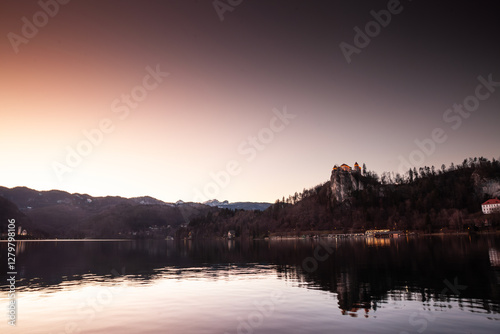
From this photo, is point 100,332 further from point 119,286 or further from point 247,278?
point 247,278

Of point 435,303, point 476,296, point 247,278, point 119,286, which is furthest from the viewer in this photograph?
point 247,278

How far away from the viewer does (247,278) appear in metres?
57.4

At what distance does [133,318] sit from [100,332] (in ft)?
15.5

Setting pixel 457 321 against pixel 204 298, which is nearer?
pixel 457 321

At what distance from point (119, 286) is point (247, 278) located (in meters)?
20.5

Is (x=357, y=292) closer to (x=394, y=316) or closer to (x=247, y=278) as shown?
(x=394, y=316)

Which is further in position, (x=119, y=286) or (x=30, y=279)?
(x=30, y=279)

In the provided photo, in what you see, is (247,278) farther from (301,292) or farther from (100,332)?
(100,332)

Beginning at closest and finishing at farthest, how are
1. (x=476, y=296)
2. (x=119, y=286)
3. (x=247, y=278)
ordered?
(x=476, y=296) < (x=119, y=286) < (x=247, y=278)

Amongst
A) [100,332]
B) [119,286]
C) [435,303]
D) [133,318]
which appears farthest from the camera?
[119,286]

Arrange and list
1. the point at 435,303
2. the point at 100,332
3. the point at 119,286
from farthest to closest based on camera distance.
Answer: the point at 119,286, the point at 435,303, the point at 100,332

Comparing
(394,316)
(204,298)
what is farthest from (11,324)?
(394,316)

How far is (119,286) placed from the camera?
50.0 meters

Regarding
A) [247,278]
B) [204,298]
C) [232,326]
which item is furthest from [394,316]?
[247,278]
